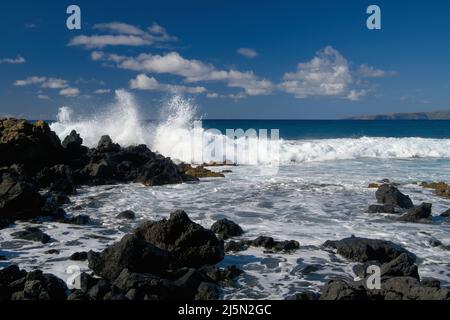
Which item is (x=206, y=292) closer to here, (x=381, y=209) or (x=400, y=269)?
(x=400, y=269)

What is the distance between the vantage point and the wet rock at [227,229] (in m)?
10.7

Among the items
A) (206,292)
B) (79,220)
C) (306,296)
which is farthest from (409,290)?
(79,220)

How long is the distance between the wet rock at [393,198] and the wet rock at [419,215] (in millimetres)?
1386

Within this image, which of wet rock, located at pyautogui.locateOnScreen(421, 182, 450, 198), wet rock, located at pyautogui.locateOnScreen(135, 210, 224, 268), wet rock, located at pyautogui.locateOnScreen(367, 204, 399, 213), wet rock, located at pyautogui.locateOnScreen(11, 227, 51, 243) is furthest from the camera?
wet rock, located at pyautogui.locateOnScreen(421, 182, 450, 198)

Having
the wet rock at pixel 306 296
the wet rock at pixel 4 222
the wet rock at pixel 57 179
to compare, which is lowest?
the wet rock at pixel 306 296

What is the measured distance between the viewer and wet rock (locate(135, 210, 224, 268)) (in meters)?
8.62

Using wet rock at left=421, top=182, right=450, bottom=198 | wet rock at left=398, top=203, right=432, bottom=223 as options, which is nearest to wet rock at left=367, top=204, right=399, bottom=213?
wet rock at left=398, top=203, right=432, bottom=223

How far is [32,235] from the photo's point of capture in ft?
34.1

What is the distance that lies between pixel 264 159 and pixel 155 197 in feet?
47.5

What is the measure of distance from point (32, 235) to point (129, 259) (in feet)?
12.9

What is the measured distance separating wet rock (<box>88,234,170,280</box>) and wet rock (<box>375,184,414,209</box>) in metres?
8.61

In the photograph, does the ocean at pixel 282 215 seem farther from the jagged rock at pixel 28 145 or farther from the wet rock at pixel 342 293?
the jagged rock at pixel 28 145

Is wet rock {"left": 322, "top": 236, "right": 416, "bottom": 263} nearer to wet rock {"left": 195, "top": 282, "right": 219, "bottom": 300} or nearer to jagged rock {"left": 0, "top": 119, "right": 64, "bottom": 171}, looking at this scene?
wet rock {"left": 195, "top": 282, "right": 219, "bottom": 300}

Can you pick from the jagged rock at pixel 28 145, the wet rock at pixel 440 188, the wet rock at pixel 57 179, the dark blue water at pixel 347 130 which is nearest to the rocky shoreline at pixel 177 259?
the wet rock at pixel 57 179
